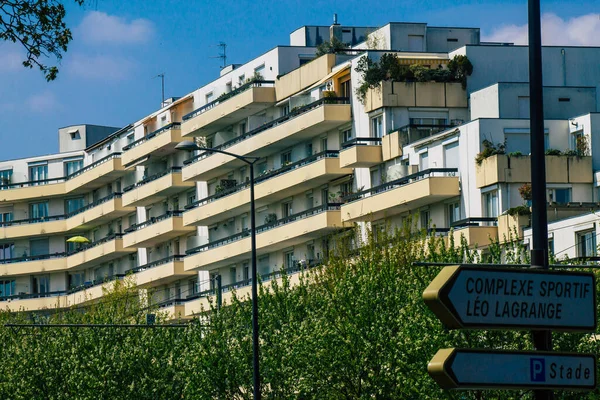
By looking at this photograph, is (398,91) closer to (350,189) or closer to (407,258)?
(350,189)

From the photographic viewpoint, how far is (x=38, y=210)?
116375mm

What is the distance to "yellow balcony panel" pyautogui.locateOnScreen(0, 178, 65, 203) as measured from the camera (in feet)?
374

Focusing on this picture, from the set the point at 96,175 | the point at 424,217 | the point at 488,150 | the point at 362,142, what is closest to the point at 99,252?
the point at 96,175

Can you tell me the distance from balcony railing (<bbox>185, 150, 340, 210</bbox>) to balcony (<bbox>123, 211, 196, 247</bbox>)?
5.45 feet

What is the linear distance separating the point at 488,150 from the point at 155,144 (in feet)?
131

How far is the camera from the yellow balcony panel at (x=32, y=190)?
114125 millimetres

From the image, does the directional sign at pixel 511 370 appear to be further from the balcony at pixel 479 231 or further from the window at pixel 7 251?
the window at pixel 7 251

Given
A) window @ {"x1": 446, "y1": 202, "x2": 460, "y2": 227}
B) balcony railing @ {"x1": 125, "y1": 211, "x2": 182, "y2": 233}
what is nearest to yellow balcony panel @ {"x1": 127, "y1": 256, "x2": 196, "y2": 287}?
balcony railing @ {"x1": 125, "y1": 211, "x2": 182, "y2": 233}

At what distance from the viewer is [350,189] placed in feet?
241

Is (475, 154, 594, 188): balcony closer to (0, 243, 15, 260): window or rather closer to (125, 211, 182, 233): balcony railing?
(125, 211, 182, 233): balcony railing

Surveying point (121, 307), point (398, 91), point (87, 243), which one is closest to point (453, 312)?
point (398, 91)

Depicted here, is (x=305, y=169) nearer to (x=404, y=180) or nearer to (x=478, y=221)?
(x=404, y=180)

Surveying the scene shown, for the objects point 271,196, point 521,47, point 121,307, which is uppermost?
point 521,47

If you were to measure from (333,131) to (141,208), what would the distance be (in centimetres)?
3107
